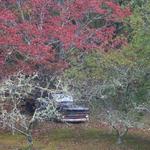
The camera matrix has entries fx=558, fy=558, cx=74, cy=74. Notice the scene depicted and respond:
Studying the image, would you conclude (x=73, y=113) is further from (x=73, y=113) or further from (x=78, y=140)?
(x=78, y=140)

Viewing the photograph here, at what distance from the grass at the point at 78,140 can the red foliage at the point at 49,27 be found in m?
2.90

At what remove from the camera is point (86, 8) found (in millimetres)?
21391

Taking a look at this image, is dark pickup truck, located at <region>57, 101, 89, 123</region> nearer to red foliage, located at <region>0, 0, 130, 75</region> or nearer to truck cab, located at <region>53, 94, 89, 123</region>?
truck cab, located at <region>53, 94, 89, 123</region>

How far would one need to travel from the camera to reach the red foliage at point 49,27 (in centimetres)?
1930

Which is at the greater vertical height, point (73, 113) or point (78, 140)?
point (73, 113)

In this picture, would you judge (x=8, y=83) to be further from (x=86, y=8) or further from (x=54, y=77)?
(x=86, y=8)

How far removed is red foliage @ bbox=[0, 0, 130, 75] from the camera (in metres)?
19.3

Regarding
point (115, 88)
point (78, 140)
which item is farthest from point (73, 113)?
point (115, 88)

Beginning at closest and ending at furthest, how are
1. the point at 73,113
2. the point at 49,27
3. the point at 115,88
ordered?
the point at 115,88
the point at 49,27
the point at 73,113

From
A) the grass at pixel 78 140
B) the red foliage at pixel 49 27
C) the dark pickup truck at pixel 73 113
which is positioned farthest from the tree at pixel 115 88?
the dark pickup truck at pixel 73 113

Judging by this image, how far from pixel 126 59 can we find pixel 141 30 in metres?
1.08

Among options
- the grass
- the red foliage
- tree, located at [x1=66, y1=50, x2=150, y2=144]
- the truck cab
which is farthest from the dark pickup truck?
tree, located at [x1=66, y1=50, x2=150, y2=144]

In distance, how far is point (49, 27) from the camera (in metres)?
20.0

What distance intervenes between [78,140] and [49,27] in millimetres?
4189
